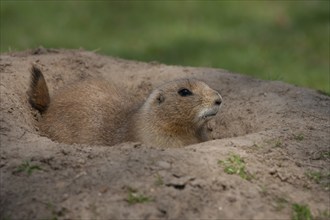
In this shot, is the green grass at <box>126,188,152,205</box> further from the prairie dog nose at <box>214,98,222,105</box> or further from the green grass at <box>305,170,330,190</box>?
the prairie dog nose at <box>214,98,222,105</box>

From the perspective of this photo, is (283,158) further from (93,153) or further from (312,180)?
(93,153)

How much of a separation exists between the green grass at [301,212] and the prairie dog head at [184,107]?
163 centimetres

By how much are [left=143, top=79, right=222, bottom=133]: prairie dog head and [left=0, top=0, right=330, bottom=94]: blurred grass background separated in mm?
4273

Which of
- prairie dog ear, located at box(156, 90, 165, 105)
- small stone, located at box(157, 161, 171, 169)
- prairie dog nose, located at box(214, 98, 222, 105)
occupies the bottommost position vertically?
small stone, located at box(157, 161, 171, 169)

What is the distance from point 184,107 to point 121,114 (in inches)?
30.5

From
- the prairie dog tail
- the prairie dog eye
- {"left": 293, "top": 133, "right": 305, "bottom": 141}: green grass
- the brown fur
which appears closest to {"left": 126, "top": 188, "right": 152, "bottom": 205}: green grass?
{"left": 293, "top": 133, "right": 305, "bottom": 141}: green grass

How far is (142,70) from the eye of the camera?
7.27m

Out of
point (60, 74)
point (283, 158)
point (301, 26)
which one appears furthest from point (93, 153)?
point (301, 26)

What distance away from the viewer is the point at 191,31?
11328 mm

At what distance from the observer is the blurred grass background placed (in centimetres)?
1034

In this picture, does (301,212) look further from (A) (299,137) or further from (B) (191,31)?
(B) (191,31)

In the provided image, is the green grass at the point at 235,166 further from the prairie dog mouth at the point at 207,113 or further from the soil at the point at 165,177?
the prairie dog mouth at the point at 207,113

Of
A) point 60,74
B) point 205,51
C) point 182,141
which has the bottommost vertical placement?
point 182,141

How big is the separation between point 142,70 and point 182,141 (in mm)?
2009
